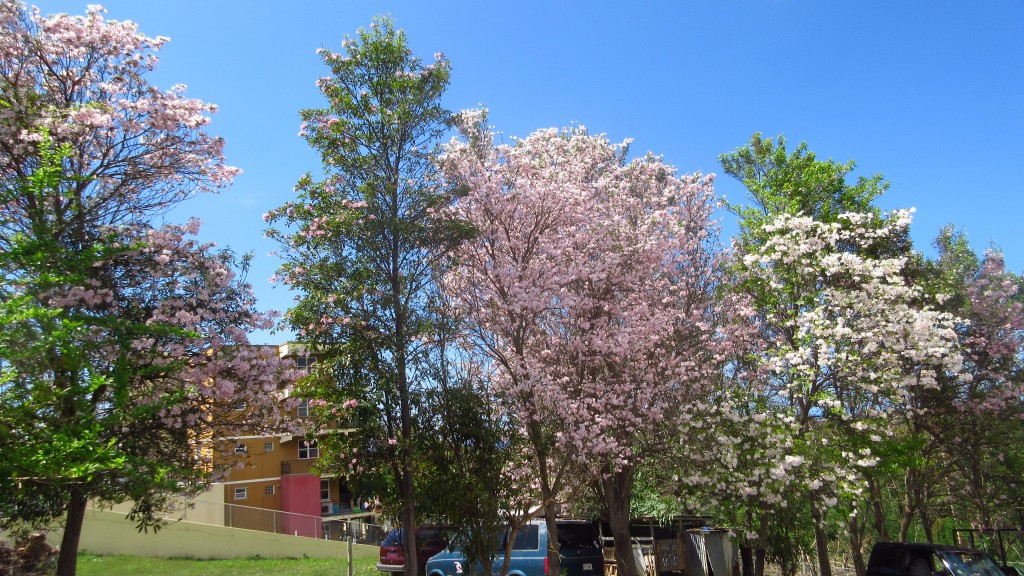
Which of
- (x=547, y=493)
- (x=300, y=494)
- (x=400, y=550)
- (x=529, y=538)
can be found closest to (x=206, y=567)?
(x=400, y=550)

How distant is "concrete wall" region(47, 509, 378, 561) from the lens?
18109mm

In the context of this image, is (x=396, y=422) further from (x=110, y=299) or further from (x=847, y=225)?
(x=847, y=225)

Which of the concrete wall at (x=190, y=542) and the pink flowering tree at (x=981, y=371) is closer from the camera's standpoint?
the pink flowering tree at (x=981, y=371)

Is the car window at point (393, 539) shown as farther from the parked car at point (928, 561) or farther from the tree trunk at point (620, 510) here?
the parked car at point (928, 561)

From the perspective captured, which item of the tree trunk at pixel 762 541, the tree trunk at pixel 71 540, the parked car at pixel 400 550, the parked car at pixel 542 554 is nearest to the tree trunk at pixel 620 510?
the parked car at pixel 542 554

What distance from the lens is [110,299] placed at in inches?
338

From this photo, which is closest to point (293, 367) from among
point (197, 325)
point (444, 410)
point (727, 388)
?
point (197, 325)

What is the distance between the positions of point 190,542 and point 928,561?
58.4 feet

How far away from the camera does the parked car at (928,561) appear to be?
10580mm

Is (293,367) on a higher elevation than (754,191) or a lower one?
lower

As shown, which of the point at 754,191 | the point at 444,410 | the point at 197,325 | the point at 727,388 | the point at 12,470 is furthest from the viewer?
the point at 754,191

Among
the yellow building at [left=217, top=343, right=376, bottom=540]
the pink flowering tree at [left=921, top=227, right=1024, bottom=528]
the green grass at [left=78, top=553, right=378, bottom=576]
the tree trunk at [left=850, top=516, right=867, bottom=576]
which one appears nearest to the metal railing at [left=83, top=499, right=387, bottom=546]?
the green grass at [left=78, top=553, right=378, bottom=576]

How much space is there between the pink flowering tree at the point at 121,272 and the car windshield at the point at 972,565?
1057cm

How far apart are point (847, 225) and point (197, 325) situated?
36.8 feet
